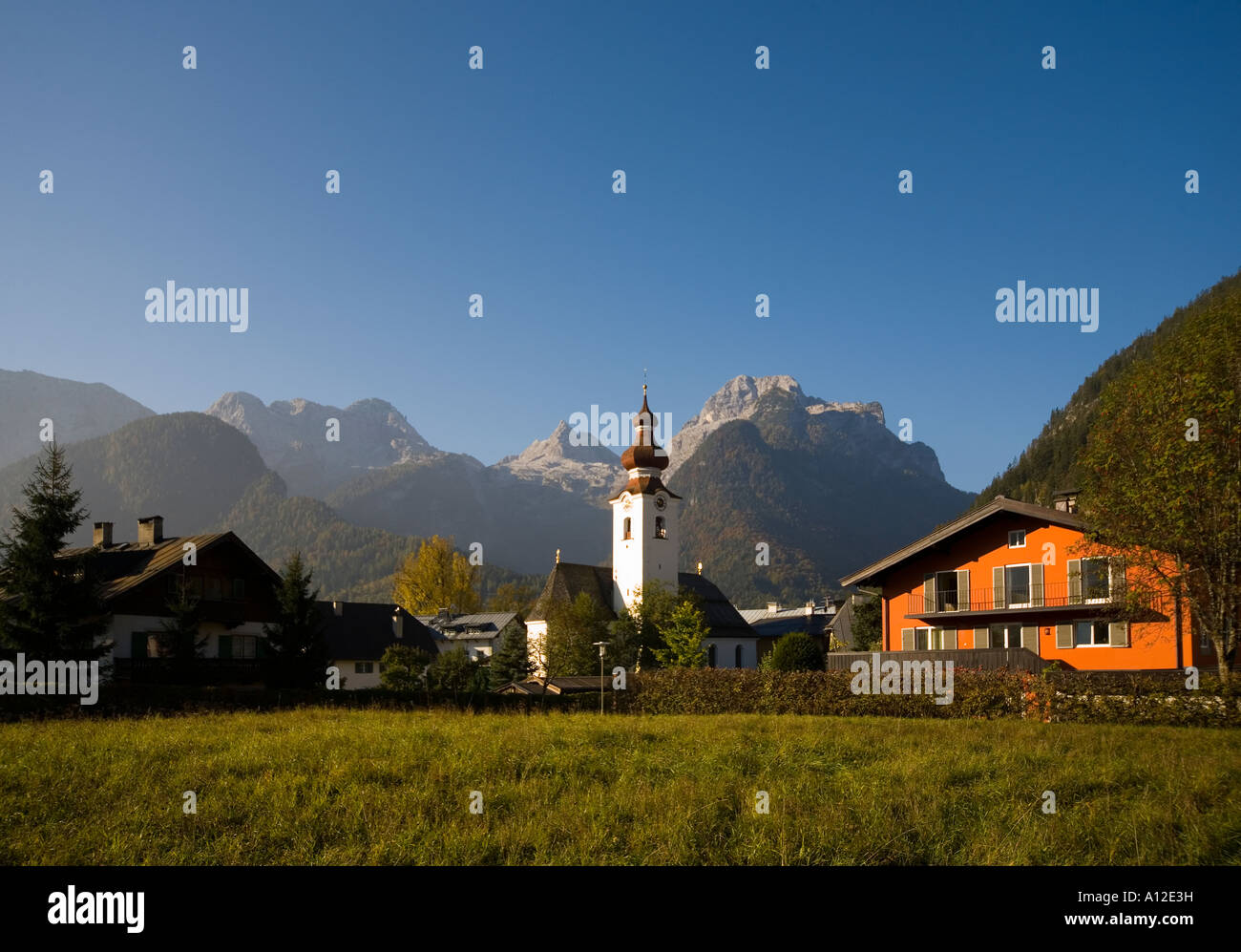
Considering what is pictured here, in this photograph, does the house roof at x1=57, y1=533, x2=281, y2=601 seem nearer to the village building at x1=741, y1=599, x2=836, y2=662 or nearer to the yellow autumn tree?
the yellow autumn tree

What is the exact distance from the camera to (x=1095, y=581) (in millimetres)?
40500

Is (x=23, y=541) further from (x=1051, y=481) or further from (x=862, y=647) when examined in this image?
(x=1051, y=481)

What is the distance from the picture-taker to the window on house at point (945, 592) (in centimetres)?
4531

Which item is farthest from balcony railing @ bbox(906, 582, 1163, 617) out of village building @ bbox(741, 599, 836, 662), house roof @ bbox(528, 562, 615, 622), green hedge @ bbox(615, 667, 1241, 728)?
village building @ bbox(741, 599, 836, 662)

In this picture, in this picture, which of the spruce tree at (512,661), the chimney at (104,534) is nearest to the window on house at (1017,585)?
the spruce tree at (512,661)

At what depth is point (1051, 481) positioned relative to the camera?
117 meters

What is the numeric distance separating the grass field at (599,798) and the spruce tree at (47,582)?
15.9 metres

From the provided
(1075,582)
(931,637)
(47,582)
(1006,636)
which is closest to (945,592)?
(931,637)

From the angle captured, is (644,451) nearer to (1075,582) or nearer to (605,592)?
(605,592)

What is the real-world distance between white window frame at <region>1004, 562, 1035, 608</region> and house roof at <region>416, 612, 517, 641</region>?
5157 cm

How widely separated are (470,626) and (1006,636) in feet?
177

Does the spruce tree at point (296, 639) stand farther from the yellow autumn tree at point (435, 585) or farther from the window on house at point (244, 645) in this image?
the yellow autumn tree at point (435, 585)
